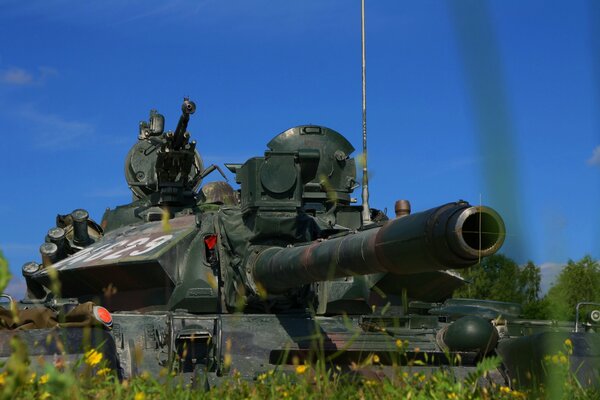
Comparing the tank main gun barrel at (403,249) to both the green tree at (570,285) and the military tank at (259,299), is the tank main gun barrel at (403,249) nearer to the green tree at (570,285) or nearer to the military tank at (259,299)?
the military tank at (259,299)

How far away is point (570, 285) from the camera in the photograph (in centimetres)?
140

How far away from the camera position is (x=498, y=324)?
404 inches

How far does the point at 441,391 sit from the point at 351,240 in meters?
1.91

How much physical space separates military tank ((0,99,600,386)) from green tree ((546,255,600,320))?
3513 millimetres

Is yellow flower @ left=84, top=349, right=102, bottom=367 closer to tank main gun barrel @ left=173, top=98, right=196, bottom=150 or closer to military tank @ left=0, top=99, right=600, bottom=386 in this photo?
military tank @ left=0, top=99, right=600, bottom=386

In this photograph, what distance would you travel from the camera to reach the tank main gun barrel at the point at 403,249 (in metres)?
4.29

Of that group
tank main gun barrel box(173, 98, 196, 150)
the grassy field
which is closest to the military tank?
tank main gun barrel box(173, 98, 196, 150)

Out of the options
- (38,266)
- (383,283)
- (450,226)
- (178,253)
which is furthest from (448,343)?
(38,266)

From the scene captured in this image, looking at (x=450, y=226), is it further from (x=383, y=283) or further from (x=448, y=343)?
(x=383, y=283)

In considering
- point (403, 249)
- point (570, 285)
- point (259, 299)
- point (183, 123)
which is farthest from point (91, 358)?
point (183, 123)

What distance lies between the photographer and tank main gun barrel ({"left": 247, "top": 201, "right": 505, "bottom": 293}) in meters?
4.29

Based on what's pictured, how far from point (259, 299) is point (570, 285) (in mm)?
7182

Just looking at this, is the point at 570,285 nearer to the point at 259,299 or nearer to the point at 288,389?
the point at 288,389

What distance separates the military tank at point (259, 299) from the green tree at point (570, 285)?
11.5 ft
